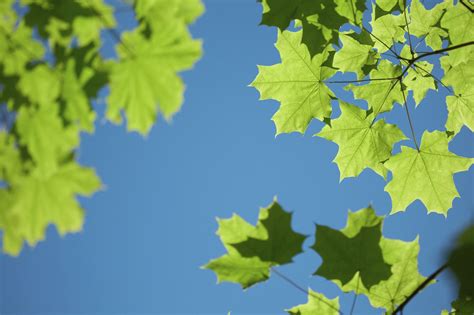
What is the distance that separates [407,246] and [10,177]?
2.34 metres

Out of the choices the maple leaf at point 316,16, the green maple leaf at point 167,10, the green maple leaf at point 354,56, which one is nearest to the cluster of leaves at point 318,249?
the green maple leaf at point 167,10

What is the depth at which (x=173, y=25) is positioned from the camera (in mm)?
2234

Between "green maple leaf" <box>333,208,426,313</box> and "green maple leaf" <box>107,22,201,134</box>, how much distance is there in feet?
5.04

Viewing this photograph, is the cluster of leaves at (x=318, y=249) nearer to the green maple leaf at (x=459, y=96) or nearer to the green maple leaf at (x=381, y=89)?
the green maple leaf at (x=381, y=89)

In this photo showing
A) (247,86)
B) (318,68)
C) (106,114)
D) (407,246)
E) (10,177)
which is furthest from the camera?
(247,86)

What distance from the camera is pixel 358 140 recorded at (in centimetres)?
375

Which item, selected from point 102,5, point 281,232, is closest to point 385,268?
point 281,232

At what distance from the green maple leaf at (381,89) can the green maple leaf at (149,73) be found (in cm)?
215

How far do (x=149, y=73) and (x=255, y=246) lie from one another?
118cm

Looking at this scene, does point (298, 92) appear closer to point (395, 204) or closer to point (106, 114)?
point (395, 204)

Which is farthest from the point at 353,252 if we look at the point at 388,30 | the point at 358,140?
the point at 388,30

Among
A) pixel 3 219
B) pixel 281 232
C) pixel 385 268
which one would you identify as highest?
pixel 3 219

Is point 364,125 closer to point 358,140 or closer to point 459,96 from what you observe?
point 358,140

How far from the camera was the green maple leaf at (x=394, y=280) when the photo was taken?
8.14 ft
